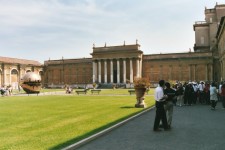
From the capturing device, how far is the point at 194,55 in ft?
218

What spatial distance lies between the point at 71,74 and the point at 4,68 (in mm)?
19008

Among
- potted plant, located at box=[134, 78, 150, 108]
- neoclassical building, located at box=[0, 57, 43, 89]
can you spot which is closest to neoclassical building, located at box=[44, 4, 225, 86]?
neoclassical building, located at box=[0, 57, 43, 89]

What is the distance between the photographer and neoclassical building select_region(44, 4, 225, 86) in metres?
65.1

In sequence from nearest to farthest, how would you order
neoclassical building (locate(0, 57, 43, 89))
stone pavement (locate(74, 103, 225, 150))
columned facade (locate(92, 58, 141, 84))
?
stone pavement (locate(74, 103, 225, 150)) → neoclassical building (locate(0, 57, 43, 89)) → columned facade (locate(92, 58, 141, 84))

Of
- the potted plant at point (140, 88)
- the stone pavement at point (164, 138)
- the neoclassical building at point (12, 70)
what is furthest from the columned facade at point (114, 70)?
the stone pavement at point (164, 138)

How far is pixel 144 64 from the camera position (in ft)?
239

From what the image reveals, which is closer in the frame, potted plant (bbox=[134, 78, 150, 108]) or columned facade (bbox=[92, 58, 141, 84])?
potted plant (bbox=[134, 78, 150, 108])

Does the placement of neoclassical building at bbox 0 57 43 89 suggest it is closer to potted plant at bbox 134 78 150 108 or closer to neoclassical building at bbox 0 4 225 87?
neoclassical building at bbox 0 4 225 87

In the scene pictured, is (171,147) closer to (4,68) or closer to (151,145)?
(151,145)

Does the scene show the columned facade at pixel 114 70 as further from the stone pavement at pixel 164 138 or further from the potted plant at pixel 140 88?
the stone pavement at pixel 164 138

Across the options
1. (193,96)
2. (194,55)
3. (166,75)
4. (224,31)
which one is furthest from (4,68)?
(193,96)

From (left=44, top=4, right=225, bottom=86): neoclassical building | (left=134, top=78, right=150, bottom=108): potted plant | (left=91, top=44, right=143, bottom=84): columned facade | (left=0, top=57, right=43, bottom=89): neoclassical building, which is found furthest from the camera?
(left=91, top=44, right=143, bottom=84): columned facade

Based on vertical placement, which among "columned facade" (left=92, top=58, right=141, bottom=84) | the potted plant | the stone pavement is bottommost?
the stone pavement

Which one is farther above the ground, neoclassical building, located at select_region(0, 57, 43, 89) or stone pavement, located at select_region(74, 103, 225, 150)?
neoclassical building, located at select_region(0, 57, 43, 89)
